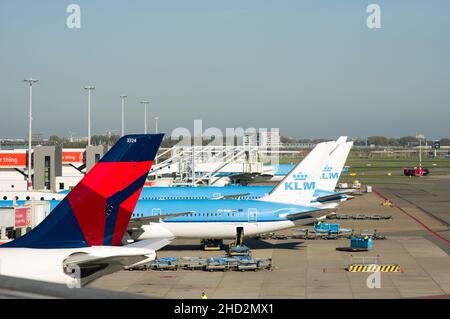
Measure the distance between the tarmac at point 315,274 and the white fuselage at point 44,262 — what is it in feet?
58.7

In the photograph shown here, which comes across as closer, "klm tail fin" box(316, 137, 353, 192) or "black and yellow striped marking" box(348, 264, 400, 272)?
"black and yellow striped marking" box(348, 264, 400, 272)

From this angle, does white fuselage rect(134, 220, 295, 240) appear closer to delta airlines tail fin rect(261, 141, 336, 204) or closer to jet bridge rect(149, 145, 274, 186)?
delta airlines tail fin rect(261, 141, 336, 204)

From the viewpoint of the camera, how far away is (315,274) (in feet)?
130

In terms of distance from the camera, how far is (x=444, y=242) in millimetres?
53688

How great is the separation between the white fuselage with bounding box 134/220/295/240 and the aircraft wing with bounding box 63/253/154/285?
30.9 metres

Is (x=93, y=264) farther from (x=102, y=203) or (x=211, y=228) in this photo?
(x=211, y=228)

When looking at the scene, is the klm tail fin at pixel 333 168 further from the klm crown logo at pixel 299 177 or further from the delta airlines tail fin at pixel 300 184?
the klm crown logo at pixel 299 177

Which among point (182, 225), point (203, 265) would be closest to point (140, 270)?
point (203, 265)

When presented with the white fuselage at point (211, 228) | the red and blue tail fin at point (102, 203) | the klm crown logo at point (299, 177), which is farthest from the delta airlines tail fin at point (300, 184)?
the red and blue tail fin at point (102, 203)

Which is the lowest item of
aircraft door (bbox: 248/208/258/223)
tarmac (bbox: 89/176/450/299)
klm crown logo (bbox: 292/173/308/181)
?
tarmac (bbox: 89/176/450/299)

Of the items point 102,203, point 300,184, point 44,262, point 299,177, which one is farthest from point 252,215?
point 44,262

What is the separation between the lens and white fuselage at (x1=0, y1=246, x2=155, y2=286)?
51.1 ft

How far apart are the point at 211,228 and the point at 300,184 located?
720 centimetres

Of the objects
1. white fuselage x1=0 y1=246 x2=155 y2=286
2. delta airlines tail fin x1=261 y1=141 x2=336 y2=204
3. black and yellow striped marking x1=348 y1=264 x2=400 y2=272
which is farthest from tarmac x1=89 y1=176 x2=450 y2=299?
white fuselage x1=0 y1=246 x2=155 y2=286
